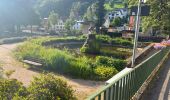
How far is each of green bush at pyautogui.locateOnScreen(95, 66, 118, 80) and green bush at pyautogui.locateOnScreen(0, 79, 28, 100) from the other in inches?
288

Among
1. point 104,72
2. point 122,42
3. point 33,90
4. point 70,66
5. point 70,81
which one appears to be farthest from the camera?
point 122,42

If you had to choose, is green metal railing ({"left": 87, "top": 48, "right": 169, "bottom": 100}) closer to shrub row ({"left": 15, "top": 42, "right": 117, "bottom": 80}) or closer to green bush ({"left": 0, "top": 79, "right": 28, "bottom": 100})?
green bush ({"left": 0, "top": 79, "right": 28, "bottom": 100})

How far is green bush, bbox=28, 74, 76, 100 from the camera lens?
7406mm

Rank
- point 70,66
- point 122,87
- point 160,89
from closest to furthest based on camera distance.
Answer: point 122,87 → point 160,89 → point 70,66

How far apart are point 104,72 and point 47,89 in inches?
294

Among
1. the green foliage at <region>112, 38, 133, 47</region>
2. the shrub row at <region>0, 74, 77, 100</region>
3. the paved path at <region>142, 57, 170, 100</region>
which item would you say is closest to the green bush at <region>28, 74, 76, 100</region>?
the shrub row at <region>0, 74, 77, 100</region>

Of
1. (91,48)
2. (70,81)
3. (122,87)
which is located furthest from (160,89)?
(91,48)

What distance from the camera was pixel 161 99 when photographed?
377 inches

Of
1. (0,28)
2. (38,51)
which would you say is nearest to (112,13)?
(0,28)

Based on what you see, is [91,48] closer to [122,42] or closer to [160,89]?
[122,42]

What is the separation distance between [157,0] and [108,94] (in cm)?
3733

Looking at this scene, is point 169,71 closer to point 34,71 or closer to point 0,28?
point 34,71

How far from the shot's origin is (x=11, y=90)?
7.54 metres

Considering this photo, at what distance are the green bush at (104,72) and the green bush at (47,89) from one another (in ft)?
18.5
